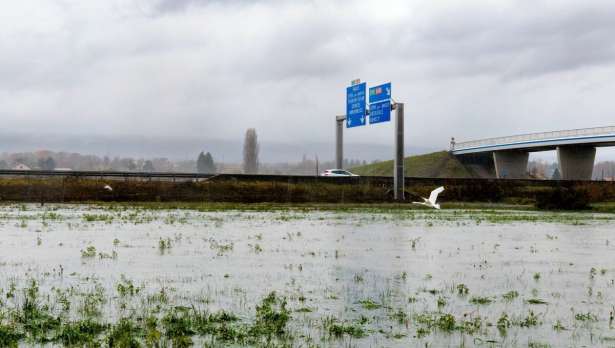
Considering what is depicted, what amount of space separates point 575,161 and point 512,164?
15568 mm

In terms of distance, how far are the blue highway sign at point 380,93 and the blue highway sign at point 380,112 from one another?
1.25ft

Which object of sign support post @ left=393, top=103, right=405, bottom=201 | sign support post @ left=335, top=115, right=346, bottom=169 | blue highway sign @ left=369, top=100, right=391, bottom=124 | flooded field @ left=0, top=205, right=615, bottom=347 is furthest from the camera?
sign support post @ left=335, top=115, right=346, bottom=169

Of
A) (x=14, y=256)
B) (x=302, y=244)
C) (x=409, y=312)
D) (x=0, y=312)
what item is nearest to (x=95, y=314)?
(x=0, y=312)

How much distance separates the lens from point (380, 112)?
66.9 m

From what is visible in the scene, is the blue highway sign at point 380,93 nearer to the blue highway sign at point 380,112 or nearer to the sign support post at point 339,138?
the blue highway sign at point 380,112

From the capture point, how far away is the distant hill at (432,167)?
13700cm

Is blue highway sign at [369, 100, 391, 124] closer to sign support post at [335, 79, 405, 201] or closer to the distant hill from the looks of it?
sign support post at [335, 79, 405, 201]

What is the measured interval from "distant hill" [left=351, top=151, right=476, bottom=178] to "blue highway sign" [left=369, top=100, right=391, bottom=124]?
6923 cm

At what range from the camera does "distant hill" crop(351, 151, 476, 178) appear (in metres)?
137

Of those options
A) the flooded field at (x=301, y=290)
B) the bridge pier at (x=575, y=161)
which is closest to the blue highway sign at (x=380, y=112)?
the flooded field at (x=301, y=290)

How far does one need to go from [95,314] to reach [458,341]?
6076mm

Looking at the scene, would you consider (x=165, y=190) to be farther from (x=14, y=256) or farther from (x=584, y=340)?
(x=584, y=340)

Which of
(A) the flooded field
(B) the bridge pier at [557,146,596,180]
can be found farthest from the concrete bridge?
(A) the flooded field

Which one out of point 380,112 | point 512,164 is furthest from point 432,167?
point 380,112
